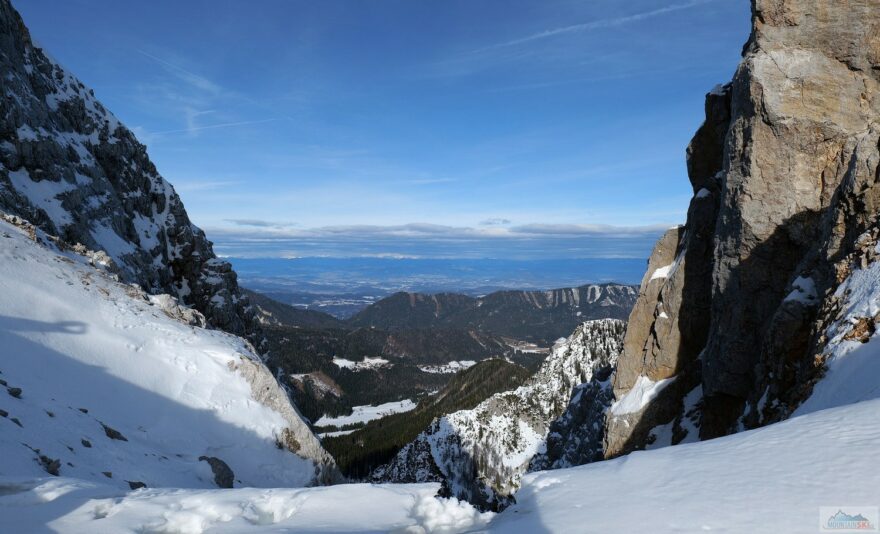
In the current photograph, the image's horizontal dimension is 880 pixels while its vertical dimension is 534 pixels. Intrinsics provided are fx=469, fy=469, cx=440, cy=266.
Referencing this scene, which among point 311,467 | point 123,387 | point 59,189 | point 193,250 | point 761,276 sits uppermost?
point 59,189

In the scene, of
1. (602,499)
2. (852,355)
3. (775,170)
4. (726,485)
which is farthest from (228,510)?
(775,170)

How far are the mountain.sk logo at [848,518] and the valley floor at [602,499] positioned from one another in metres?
0.04

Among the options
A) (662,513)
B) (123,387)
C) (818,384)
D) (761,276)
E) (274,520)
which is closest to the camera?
(662,513)

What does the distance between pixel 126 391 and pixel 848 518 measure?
27.5 metres

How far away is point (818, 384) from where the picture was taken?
1429 centimetres

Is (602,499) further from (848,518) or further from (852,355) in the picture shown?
(852,355)

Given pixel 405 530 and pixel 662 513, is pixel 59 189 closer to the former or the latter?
pixel 405 530

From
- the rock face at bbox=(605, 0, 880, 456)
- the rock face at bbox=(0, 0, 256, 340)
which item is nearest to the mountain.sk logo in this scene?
the rock face at bbox=(605, 0, 880, 456)

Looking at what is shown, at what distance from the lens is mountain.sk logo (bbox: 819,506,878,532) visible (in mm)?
6129

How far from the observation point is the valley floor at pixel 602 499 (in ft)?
23.0

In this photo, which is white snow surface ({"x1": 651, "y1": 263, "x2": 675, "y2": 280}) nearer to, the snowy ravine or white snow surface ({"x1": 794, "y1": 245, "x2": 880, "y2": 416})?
white snow surface ({"x1": 794, "y1": 245, "x2": 880, "y2": 416})

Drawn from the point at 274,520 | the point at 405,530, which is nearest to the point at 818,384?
the point at 405,530

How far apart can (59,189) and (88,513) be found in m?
63.4

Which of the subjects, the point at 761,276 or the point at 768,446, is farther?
the point at 761,276
